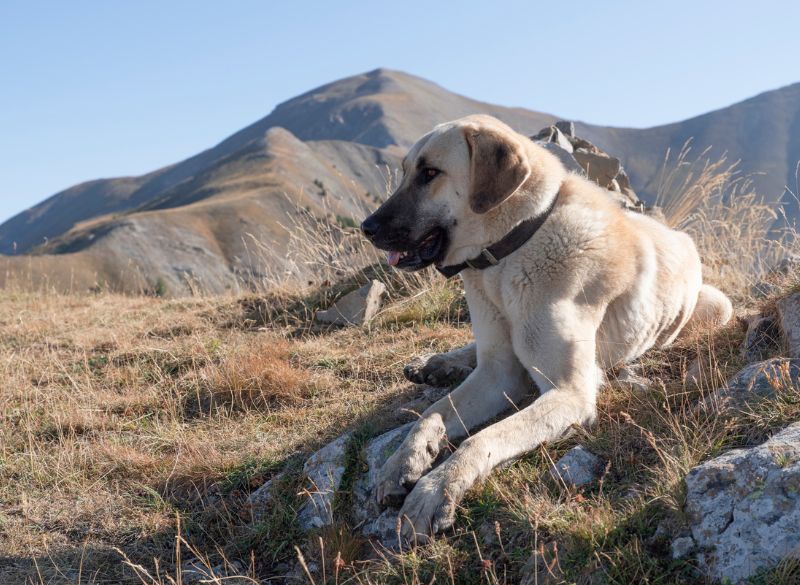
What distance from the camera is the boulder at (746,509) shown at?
100 inches

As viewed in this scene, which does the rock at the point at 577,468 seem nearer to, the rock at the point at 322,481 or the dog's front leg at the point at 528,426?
the dog's front leg at the point at 528,426

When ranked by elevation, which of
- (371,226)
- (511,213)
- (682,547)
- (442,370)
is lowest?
(682,547)

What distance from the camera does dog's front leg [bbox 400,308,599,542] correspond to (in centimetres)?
322

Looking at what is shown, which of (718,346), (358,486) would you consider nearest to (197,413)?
(358,486)

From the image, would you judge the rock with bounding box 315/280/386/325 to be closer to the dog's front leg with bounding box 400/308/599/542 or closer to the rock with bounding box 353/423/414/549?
the rock with bounding box 353/423/414/549

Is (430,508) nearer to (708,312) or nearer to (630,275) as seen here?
(630,275)

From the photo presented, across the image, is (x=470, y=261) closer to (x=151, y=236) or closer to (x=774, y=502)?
(x=774, y=502)

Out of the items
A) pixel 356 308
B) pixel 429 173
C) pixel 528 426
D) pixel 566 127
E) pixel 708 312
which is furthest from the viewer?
A: pixel 566 127

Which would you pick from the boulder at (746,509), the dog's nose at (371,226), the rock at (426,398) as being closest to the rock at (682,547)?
the boulder at (746,509)

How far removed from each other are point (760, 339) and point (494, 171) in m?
1.88

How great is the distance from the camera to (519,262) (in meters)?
4.11

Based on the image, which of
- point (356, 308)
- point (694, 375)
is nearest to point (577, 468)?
point (694, 375)

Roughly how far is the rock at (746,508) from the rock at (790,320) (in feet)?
3.90

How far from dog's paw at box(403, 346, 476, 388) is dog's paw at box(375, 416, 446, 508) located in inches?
45.8
